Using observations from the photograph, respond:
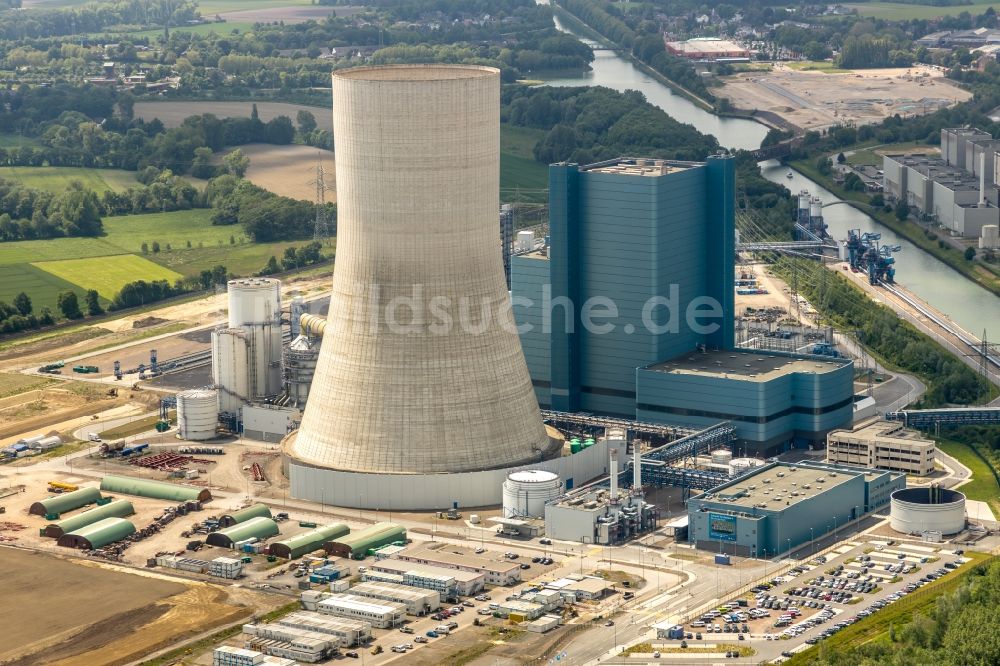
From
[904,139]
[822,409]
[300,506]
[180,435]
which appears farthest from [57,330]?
[904,139]

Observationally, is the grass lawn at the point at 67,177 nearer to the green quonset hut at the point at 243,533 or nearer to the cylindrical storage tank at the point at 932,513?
the green quonset hut at the point at 243,533

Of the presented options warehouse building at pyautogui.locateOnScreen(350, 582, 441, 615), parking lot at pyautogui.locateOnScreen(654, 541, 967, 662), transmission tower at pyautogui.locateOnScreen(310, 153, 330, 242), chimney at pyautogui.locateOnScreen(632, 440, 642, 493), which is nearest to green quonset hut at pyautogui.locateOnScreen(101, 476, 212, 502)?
warehouse building at pyautogui.locateOnScreen(350, 582, 441, 615)

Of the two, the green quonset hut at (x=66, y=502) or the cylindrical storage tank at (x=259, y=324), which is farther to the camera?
the cylindrical storage tank at (x=259, y=324)

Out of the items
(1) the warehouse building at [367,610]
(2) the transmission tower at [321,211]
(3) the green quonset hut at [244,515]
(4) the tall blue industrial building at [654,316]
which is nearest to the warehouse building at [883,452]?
(4) the tall blue industrial building at [654,316]

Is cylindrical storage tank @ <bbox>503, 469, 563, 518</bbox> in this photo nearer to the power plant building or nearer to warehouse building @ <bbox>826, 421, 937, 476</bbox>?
the power plant building

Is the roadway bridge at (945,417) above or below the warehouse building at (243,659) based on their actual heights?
above
